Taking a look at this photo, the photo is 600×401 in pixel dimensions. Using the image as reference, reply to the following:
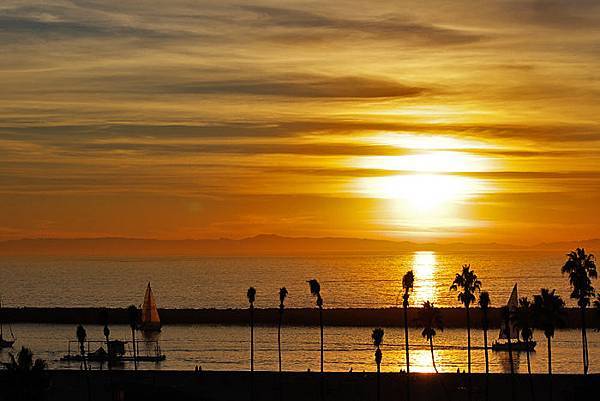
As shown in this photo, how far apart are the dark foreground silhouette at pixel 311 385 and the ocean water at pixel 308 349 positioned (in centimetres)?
1843

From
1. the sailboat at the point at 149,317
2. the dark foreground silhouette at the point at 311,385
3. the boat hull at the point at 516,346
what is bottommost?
the dark foreground silhouette at the point at 311,385

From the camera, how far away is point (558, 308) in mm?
86500

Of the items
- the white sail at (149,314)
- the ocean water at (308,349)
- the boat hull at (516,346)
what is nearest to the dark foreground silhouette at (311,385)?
the ocean water at (308,349)

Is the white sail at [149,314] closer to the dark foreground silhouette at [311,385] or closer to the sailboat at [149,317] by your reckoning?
the sailboat at [149,317]

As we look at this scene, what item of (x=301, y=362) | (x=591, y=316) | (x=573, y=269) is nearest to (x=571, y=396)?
(x=573, y=269)

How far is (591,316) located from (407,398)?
342ft

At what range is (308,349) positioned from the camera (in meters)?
154

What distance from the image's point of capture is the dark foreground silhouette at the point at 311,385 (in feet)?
322

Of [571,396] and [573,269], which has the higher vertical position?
[573,269]

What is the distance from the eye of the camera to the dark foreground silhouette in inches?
3866

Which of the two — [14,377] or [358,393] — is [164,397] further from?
[358,393]

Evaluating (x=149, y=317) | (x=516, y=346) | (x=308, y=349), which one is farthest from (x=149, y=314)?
(x=516, y=346)

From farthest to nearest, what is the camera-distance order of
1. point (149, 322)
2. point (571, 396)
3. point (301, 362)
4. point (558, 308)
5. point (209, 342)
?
point (149, 322) < point (209, 342) < point (301, 362) < point (558, 308) < point (571, 396)

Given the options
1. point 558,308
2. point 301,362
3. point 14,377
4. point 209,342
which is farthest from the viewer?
point 209,342
